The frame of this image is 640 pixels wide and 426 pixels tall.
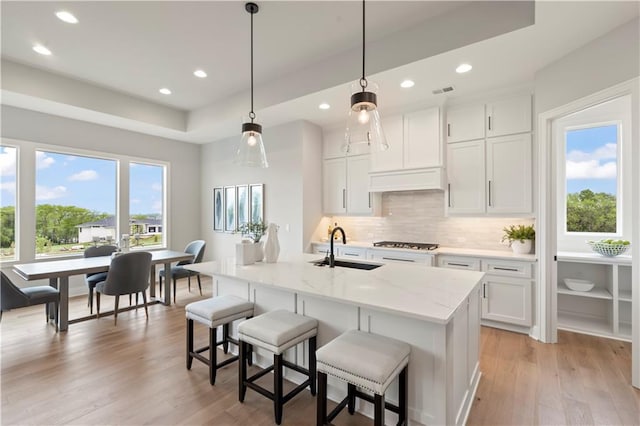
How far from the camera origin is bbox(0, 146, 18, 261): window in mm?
4195

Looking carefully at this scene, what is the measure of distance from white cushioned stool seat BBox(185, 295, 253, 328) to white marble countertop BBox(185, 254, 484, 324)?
26 centimetres

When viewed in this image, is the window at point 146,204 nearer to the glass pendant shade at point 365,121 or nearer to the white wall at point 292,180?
the white wall at point 292,180

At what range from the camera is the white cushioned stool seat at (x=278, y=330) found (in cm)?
191

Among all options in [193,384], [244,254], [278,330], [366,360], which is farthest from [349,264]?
[193,384]

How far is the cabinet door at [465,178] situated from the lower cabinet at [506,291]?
707 mm

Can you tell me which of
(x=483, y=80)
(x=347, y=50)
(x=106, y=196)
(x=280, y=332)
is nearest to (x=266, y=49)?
(x=347, y=50)

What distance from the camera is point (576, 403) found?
2.12 metres

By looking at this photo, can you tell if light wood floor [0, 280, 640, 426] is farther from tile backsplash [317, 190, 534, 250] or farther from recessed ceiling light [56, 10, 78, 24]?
recessed ceiling light [56, 10, 78, 24]

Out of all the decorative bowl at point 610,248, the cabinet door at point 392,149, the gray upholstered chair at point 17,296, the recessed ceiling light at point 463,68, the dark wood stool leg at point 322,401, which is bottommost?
the dark wood stool leg at point 322,401

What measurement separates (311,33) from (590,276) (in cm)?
428

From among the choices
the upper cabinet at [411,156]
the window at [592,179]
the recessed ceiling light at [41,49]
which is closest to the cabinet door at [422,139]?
the upper cabinet at [411,156]

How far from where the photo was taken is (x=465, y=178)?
12.7ft

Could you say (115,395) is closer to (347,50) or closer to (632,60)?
(347,50)

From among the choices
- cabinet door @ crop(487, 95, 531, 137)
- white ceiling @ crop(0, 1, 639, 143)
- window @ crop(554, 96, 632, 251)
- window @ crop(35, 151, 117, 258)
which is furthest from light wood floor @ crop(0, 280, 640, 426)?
white ceiling @ crop(0, 1, 639, 143)
